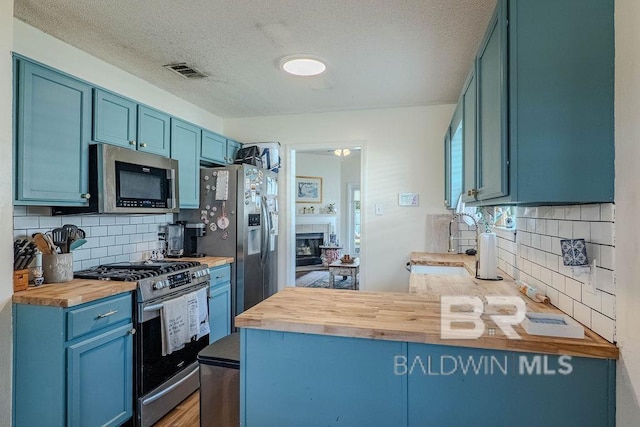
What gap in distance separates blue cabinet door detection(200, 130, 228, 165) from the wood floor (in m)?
2.04

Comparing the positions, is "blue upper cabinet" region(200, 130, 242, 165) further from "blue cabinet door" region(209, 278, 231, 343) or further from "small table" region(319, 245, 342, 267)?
"small table" region(319, 245, 342, 267)

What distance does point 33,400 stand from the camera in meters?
1.79

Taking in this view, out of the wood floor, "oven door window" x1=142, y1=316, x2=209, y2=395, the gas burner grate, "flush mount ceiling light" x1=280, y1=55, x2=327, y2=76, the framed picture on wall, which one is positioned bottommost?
the wood floor

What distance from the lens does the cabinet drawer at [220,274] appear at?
3.01 meters

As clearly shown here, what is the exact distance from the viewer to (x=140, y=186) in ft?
8.27

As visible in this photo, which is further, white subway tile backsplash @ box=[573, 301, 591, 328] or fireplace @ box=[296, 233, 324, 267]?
fireplace @ box=[296, 233, 324, 267]

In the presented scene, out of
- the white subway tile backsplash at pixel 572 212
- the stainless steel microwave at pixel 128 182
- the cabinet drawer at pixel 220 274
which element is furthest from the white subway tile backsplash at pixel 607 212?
the cabinet drawer at pixel 220 274

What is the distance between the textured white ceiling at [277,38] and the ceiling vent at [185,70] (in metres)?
0.06

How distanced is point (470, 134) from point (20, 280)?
252 cm

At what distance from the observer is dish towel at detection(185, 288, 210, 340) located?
99.3 inches

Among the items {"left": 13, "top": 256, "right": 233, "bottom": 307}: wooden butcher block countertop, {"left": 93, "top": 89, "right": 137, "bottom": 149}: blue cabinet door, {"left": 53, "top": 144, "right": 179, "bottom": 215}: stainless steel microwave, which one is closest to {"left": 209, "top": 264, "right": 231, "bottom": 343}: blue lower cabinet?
{"left": 53, "top": 144, "right": 179, "bottom": 215}: stainless steel microwave

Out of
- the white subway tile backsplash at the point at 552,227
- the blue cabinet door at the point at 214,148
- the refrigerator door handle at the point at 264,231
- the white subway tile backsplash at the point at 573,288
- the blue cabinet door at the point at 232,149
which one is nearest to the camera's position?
the white subway tile backsplash at the point at 573,288

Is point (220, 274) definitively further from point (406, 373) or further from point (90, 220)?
point (406, 373)

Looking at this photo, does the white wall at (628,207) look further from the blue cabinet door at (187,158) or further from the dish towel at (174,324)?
the blue cabinet door at (187,158)
